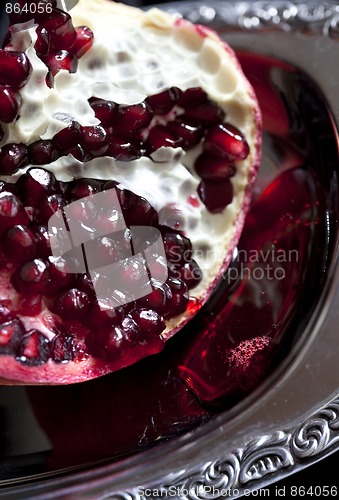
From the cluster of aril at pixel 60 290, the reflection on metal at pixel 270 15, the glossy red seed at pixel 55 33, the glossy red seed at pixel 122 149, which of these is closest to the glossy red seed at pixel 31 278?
the cluster of aril at pixel 60 290

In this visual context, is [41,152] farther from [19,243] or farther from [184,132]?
[184,132]

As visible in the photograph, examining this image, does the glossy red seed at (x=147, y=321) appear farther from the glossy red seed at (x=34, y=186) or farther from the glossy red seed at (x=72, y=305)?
the glossy red seed at (x=34, y=186)

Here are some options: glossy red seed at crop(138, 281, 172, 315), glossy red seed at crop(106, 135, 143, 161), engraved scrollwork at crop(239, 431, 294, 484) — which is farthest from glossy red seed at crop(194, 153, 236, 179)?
engraved scrollwork at crop(239, 431, 294, 484)

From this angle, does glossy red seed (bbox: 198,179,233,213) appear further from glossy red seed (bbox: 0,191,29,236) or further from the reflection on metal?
the reflection on metal

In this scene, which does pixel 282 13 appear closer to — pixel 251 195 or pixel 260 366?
pixel 251 195

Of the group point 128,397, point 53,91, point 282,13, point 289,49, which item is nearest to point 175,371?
point 128,397

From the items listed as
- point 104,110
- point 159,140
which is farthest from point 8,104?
point 159,140
